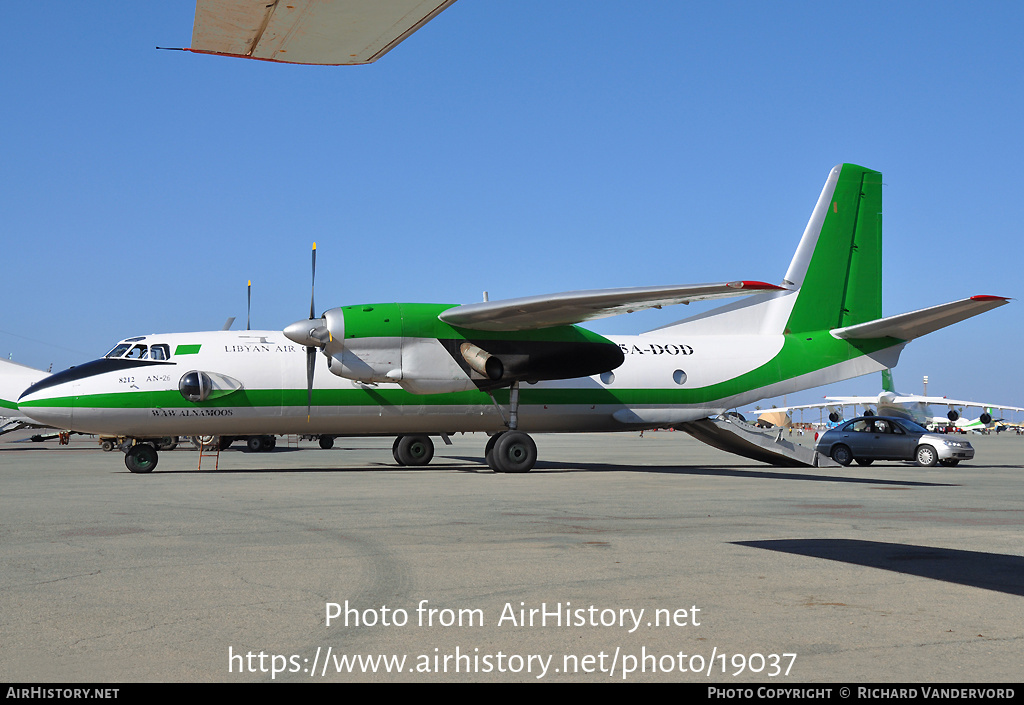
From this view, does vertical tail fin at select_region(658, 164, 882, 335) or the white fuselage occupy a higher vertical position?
vertical tail fin at select_region(658, 164, 882, 335)

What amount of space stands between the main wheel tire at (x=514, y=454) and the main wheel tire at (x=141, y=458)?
809 centimetres

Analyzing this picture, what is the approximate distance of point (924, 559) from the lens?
7.48m

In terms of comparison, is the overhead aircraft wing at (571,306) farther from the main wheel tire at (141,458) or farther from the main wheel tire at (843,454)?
the main wheel tire at (843,454)

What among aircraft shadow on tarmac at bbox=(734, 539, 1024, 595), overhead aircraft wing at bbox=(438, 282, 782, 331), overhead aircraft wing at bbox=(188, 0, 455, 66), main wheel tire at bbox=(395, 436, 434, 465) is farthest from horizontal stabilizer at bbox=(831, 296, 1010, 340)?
overhead aircraft wing at bbox=(188, 0, 455, 66)

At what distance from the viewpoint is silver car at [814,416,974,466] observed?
2433 centimetres

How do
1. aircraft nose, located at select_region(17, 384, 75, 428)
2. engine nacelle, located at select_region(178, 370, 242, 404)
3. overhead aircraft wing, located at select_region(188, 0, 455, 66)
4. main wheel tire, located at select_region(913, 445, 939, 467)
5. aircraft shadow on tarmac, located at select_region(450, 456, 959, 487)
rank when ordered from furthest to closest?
1. main wheel tire, located at select_region(913, 445, 939, 467)
2. engine nacelle, located at select_region(178, 370, 242, 404)
3. aircraft nose, located at select_region(17, 384, 75, 428)
4. aircraft shadow on tarmac, located at select_region(450, 456, 959, 487)
5. overhead aircraft wing, located at select_region(188, 0, 455, 66)

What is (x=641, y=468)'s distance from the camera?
73.6ft

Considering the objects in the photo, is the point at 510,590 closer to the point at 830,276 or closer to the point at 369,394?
the point at 369,394

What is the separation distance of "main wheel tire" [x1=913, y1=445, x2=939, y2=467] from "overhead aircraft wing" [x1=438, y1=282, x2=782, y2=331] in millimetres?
11415

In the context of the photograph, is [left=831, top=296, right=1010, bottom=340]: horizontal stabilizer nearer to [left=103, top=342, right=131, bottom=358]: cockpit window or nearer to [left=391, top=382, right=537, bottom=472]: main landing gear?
[left=391, top=382, right=537, bottom=472]: main landing gear

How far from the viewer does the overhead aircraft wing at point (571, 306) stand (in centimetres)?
1728

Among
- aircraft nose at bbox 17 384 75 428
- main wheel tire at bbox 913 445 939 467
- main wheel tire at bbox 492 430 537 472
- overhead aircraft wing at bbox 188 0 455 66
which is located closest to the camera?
overhead aircraft wing at bbox 188 0 455 66

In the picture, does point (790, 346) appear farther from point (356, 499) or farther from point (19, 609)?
point (19, 609)
